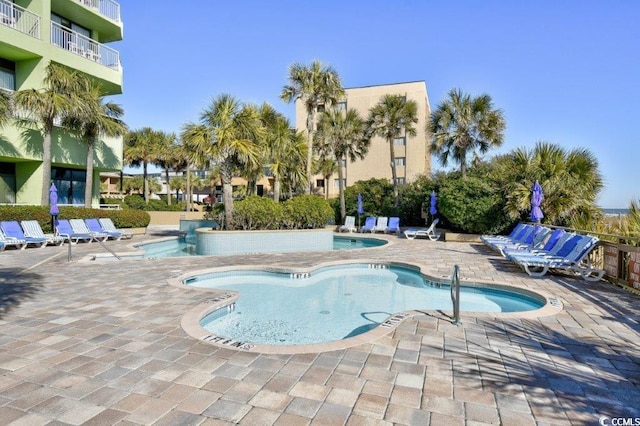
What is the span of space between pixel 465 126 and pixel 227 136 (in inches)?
499

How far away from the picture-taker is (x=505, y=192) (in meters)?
15.0

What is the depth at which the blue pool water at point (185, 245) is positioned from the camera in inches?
574

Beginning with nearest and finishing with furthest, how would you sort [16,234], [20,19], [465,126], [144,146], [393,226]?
[16,234] < [20,19] < [465,126] < [393,226] < [144,146]

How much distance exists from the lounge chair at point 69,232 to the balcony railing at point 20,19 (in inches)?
355

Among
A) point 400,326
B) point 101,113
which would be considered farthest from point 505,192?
point 101,113

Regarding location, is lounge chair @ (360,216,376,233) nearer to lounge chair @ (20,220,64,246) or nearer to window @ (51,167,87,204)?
lounge chair @ (20,220,64,246)

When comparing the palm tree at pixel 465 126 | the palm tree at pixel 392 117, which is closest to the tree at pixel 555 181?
the palm tree at pixel 465 126

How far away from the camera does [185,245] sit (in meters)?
16.7

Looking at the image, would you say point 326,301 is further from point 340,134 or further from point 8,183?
point 8,183

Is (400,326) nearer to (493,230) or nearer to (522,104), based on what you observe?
(493,230)

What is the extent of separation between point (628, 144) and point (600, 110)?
1932 mm

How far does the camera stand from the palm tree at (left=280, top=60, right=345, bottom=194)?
2186 centimetres

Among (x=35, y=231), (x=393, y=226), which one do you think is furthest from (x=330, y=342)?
(x=393, y=226)

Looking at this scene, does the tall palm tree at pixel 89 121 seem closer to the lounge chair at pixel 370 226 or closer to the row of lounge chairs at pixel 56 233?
the row of lounge chairs at pixel 56 233
